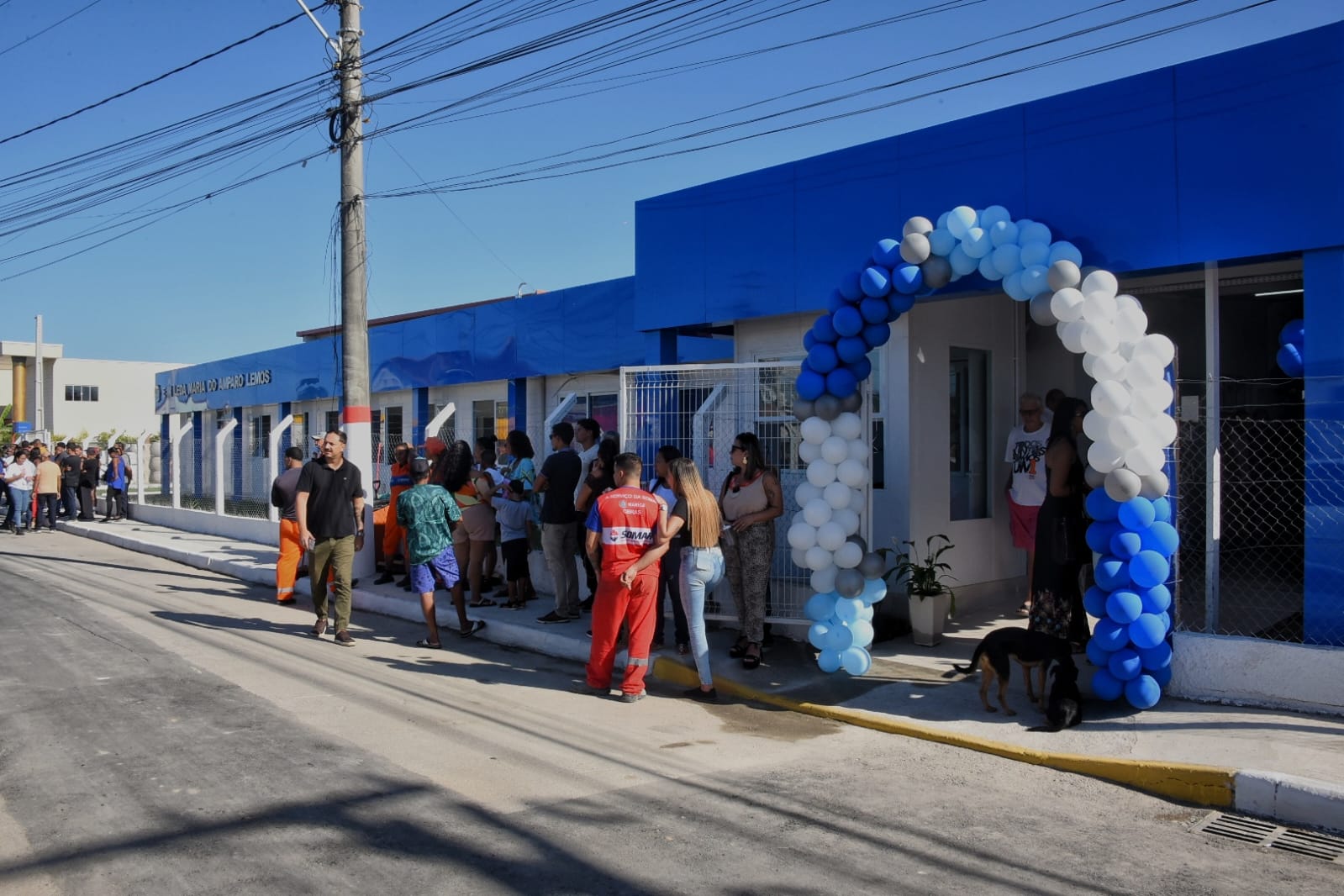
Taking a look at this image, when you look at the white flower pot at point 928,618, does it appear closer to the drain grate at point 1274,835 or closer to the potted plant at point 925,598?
the potted plant at point 925,598

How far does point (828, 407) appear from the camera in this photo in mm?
7980

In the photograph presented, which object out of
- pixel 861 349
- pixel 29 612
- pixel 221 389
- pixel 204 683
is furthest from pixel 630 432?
pixel 221 389

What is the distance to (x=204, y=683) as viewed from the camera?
7.80m

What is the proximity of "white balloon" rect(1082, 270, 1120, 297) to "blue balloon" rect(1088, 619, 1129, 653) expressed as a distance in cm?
211

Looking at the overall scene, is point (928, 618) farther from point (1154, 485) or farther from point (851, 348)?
point (1154, 485)

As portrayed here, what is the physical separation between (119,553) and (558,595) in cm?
1112

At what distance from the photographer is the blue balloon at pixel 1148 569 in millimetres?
6484

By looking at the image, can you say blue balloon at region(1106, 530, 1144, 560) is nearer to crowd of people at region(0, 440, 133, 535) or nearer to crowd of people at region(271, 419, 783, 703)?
crowd of people at region(271, 419, 783, 703)

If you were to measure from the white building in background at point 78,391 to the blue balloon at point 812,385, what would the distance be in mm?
59040

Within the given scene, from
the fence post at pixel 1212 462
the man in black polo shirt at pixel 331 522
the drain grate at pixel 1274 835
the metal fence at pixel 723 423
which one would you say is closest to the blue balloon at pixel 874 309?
the metal fence at pixel 723 423

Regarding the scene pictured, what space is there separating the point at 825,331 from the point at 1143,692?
336 cm

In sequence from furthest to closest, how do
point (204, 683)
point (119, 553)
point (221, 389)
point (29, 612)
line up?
point (221, 389), point (119, 553), point (29, 612), point (204, 683)

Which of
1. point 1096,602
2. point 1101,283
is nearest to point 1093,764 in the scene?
point 1096,602

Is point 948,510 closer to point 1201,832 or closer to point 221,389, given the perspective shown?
point 1201,832
